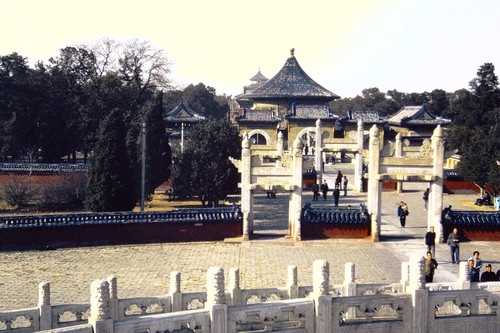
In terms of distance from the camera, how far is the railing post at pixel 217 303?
8.31 meters

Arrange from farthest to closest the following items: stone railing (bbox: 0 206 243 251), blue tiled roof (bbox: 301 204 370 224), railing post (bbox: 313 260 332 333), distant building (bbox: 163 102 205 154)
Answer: distant building (bbox: 163 102 205 154)
blue tiled roof (bbox: 301 204 370 224)
stone railing (bbox: 0 206 243 251)
railing post (bbox: 313 260 332 333)

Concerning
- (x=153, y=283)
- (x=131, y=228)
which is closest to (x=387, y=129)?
(x=131, y=228)

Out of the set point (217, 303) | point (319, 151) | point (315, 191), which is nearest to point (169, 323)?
point (217, 303)

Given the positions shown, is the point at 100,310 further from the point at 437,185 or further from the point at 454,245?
the point at 437,185

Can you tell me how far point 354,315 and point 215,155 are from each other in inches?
698

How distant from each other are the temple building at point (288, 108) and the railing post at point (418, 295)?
38.5 metres

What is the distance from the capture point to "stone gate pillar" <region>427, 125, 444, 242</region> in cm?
2084

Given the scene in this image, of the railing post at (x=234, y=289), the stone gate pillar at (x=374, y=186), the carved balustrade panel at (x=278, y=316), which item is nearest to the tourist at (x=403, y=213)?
the stone gate pillar at (x=374, y=186)

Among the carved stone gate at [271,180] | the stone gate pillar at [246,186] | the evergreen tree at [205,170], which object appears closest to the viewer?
the carved stone gate at [271,180]

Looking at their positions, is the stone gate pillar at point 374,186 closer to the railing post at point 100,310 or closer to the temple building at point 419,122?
the railing post at point 100,310

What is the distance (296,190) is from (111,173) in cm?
764

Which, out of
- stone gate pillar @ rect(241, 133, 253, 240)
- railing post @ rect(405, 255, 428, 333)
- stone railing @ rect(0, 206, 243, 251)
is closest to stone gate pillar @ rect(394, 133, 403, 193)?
stone gate pillar @ rect(241, 133, 253, 240)

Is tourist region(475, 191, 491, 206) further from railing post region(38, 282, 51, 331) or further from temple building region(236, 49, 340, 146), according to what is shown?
railing post region(38, 282, 51, 331)

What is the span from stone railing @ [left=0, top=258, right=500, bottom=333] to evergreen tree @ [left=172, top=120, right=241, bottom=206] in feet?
53.9
